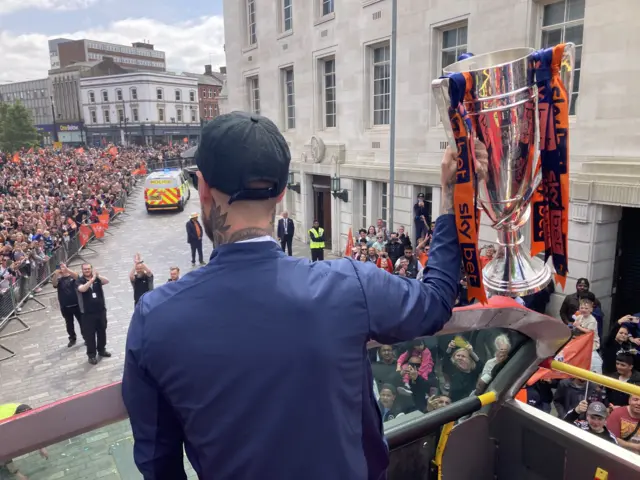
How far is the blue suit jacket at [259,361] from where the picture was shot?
1177mm

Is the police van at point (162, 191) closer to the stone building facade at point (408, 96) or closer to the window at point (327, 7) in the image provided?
the stone building facade at point (408, 96)

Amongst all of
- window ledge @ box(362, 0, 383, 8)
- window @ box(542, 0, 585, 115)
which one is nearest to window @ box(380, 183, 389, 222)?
window ledge @ box(362, 0, 383, 8)

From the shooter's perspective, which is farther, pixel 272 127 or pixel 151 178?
pixel 151 178

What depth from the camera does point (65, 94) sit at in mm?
77750

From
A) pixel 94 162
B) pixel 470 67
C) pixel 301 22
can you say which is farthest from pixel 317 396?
pixel 94 162

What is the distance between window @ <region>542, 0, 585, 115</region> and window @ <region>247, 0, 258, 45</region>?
13.8 meters

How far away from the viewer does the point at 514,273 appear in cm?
233

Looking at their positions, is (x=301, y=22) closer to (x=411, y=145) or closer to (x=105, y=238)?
(x=411, y=145)

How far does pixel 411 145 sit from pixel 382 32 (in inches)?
132

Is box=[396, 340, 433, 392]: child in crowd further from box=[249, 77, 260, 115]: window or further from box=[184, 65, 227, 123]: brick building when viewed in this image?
box=[184, 65, 227, 123]: brick building

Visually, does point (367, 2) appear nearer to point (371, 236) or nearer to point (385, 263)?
point (371, 236)

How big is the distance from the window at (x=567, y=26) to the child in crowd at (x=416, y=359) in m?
8.08

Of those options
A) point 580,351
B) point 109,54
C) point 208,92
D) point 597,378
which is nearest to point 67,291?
point 580,351

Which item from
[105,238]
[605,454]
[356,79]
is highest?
[356,79]
